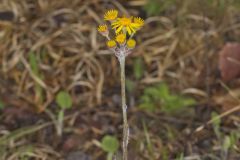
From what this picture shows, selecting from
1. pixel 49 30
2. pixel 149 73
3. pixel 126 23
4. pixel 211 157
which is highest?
pixel 126 23

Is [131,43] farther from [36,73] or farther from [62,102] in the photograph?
[36,73]

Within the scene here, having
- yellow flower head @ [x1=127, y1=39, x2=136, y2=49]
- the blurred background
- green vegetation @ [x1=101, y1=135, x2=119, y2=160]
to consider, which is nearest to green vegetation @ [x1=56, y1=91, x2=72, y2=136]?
the blurred background

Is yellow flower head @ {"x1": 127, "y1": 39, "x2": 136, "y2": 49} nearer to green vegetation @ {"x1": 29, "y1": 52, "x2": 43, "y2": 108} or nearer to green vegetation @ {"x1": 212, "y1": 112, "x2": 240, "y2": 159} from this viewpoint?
green vegetation @ {"x1": 212, "y1": 112, "x2": 240, "y2": 159}

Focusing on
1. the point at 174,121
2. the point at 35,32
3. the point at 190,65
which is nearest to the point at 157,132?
the point at 174,121

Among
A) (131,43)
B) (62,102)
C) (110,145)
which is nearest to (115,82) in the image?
(62,102)

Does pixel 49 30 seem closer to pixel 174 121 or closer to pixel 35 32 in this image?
pixel 35 32

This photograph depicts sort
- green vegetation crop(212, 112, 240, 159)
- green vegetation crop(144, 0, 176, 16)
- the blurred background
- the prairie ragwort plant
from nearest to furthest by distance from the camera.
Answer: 1. the prairie ragwort plant
2. green vegetation crop(212, 112, 240, 159)
3. the blurred background
4. green vegetation crop(144, 0, 176, 16)

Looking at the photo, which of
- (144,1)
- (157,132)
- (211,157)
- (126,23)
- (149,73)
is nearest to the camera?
(126,23)

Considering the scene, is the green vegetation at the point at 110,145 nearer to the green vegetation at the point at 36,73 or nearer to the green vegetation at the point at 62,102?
the green vegetation at the point at 62,102

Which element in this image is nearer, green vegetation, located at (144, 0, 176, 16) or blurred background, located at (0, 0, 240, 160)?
blurred background, located at (0, 0, 240, 160)
